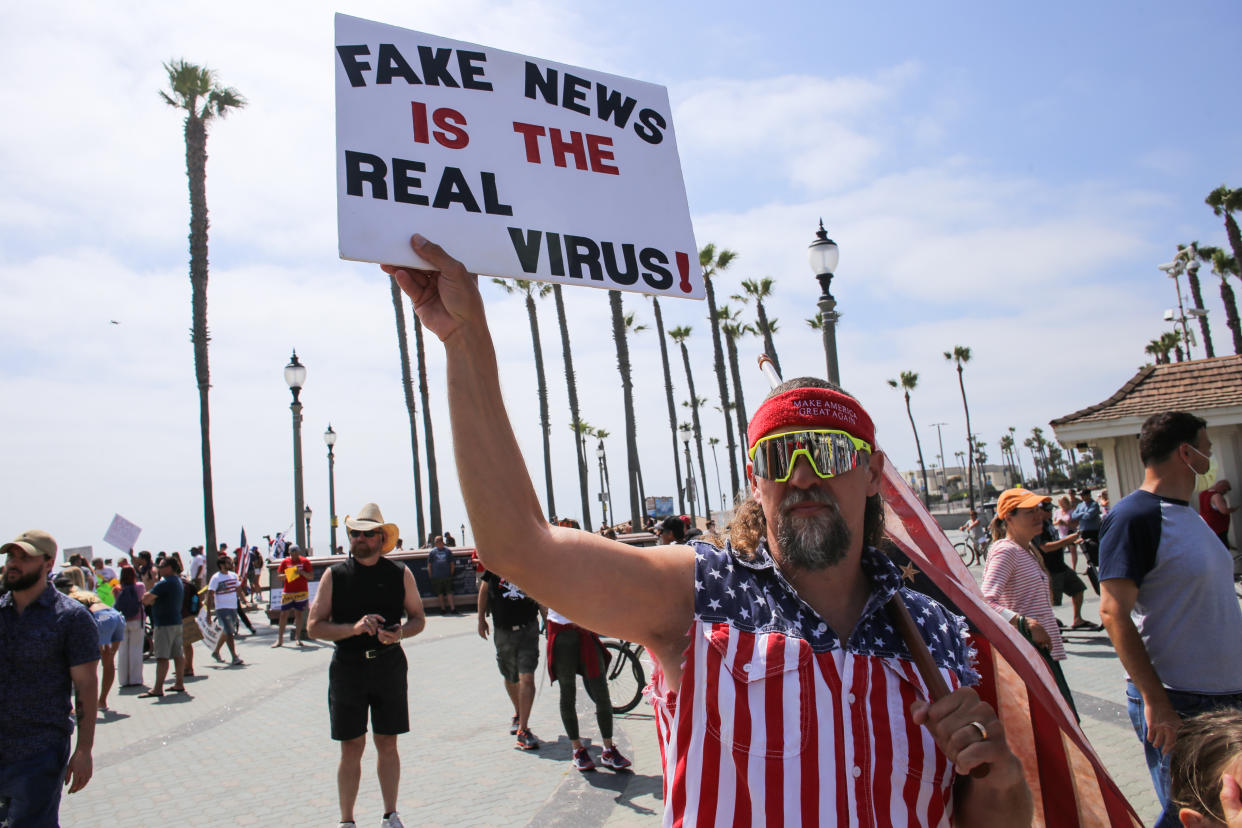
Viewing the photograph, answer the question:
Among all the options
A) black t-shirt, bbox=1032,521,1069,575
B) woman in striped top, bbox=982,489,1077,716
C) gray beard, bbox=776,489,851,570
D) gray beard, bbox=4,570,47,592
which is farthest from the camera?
black t-shirt, bbox=1032,521,1069,575

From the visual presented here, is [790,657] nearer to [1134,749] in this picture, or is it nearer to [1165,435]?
[1165,435]

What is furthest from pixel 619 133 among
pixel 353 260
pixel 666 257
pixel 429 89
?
pixel 353 260

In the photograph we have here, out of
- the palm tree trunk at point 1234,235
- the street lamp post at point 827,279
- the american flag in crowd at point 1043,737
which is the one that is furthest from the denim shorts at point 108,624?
the palm tree trunk at point 1234,235

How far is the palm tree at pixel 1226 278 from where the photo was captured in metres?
34.6

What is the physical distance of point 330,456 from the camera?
101ft

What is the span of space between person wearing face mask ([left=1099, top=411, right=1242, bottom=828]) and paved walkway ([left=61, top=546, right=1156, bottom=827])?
2.30 meters

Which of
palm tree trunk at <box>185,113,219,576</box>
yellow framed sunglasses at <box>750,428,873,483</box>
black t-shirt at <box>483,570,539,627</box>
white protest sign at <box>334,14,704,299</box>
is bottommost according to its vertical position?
black t-shirt at <box>483,570,539,627</box>

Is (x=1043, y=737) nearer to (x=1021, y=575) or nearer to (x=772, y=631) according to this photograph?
(x=772, y=631)

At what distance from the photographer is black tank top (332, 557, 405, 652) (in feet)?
18.0

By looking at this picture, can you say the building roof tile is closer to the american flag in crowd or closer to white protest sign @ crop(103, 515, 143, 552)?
the american flag in crowd

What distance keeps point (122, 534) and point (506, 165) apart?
68.2 ft

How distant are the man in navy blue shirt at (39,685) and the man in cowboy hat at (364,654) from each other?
Result: 131 cm

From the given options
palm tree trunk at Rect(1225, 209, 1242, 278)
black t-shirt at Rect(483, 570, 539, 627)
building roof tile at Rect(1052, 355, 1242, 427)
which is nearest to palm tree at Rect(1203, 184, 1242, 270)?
palm tree trunk at Rect(1225, 209, 1242, 278)

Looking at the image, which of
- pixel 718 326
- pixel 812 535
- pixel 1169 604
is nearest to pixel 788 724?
pixel 812 535
